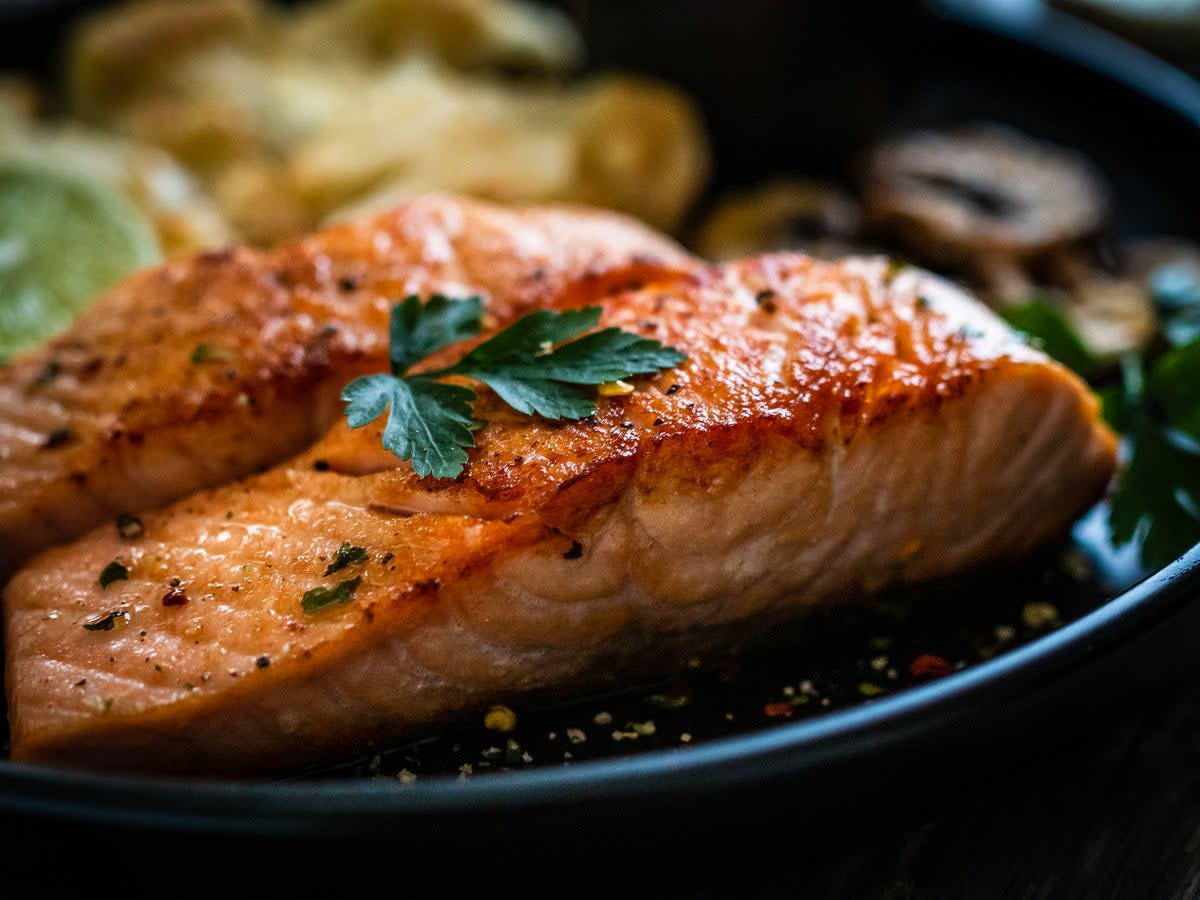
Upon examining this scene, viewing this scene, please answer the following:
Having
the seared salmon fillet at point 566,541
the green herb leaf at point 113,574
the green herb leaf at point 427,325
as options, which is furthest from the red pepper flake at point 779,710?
the green herb leaf at point 113,574

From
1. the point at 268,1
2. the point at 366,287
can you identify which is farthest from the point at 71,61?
the point at 366,287

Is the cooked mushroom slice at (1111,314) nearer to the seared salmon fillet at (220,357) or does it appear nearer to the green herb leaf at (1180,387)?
the green herb leaf at (1180,387)

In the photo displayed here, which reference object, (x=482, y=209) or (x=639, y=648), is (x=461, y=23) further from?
(x=639, y=648)

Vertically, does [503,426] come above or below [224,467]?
above

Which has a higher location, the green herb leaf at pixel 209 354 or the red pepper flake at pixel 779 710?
the green herb leaf at pixel 209 354

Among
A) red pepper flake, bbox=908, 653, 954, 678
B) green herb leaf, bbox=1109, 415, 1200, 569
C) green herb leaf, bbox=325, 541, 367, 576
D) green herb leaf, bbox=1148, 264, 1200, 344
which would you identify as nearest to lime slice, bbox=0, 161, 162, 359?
green herb leaf, bbox=325, 541, 367, 576

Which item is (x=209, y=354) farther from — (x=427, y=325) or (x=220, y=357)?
(x=427, y=325)
